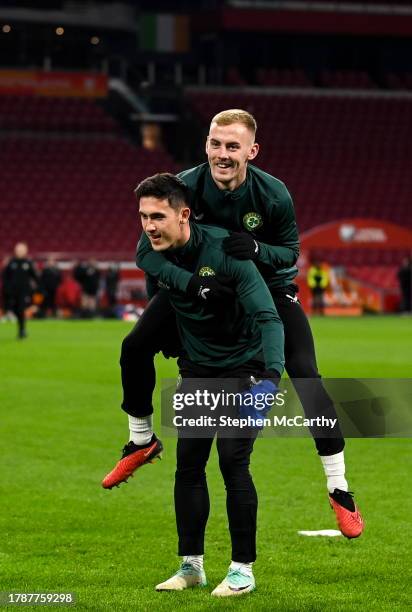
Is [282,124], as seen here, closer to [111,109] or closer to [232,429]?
A: [111,109]

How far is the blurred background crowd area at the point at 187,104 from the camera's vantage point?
4259 cm

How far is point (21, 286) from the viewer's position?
25.7 m

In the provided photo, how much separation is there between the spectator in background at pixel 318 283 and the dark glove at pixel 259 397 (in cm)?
3091

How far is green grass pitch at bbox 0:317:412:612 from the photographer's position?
6180 mm

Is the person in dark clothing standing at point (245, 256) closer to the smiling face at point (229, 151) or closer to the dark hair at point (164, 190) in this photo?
the smiling face at point (229, 151)

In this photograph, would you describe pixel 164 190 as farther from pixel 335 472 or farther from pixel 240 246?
pixel 335 472

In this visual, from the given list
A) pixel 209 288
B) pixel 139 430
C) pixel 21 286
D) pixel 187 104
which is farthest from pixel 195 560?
pixel 187 104

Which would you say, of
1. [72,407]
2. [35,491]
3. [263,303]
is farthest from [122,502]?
[72,407]

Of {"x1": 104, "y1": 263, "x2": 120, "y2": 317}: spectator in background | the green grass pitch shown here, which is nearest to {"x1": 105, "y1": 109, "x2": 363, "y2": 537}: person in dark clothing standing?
the green grass pitch

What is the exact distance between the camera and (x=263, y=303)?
18.6 feet

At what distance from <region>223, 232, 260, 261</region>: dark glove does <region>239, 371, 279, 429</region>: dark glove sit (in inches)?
22.3

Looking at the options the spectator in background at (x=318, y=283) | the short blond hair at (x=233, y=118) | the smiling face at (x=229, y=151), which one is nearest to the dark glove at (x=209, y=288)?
the smiling face at (x=229, y=151)

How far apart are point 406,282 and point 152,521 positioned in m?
30.3

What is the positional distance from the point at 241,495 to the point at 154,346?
2.81ft
